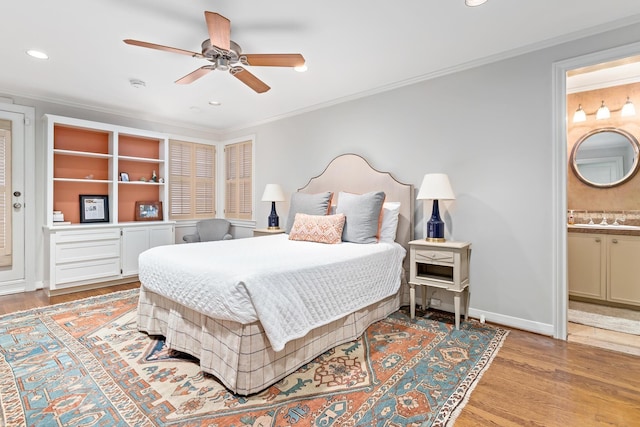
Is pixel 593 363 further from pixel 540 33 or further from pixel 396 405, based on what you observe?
pixel 540 33

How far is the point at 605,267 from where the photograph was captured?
10.9 ft

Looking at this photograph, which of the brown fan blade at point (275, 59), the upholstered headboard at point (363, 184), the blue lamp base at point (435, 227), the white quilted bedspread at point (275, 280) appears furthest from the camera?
the upholstered headboard at point (363, 184)

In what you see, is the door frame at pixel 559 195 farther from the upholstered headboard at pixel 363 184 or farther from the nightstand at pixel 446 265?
the upholstered headboard at pixel 363 184

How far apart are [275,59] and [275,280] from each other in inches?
63.5

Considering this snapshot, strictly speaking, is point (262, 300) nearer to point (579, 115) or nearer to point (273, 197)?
point (273, 197)

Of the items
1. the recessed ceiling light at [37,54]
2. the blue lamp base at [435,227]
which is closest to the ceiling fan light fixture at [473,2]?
the blue lamp base at [435,227]

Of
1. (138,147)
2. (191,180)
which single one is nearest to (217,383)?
(191,180)

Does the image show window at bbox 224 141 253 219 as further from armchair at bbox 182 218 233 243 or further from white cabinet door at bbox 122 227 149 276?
white cabinet door at bbox 122 227 149 276

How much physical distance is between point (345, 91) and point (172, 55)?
6.16ft

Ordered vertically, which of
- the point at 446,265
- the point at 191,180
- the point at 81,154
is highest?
the point at 81,154

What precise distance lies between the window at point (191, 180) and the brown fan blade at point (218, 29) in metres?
3.37

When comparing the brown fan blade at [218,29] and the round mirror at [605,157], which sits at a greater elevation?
the brown fan blade at [218,29]

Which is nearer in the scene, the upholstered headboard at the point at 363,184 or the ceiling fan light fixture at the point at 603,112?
the upholstered headboard at the point at 363,184

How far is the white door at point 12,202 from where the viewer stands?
3.75 meters
